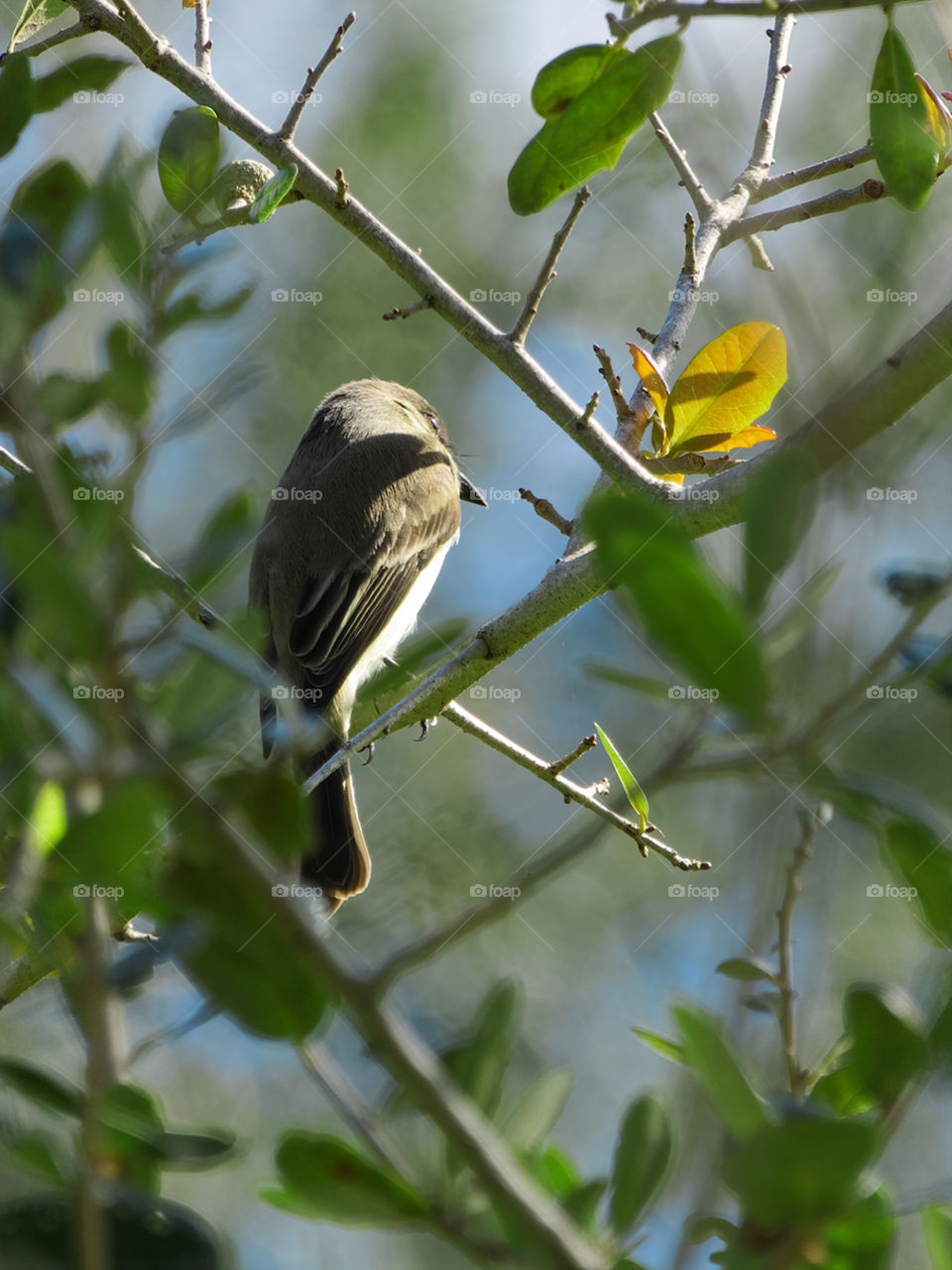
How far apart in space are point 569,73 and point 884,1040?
129 cm

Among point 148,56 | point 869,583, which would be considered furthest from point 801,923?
point 148,56

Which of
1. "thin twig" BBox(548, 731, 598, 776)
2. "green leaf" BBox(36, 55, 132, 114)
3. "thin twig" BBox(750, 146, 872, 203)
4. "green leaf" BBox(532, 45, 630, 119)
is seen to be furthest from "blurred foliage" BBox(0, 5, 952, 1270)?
"thin twig" BBox(750, 146, 872, 203)

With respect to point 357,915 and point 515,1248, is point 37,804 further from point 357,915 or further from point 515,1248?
point 515,1248

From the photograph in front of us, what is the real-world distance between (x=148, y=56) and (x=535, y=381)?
3.36 ft

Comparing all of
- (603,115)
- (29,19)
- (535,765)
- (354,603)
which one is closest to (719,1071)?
(603,115)

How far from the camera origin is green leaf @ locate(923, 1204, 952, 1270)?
0.71 meters

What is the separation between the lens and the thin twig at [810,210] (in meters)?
2.77

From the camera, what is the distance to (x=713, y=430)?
8.08 feet

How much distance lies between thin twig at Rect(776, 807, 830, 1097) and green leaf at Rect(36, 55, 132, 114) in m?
1.23

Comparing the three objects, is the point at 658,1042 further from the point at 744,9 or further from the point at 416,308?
the point at 416,308

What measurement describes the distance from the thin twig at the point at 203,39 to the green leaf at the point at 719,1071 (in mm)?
2496

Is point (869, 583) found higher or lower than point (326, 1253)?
higher

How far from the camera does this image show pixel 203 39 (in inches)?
106

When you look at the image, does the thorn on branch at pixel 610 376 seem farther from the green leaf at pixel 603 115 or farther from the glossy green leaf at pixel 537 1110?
the glossy green leaf at pixel 537 1110
